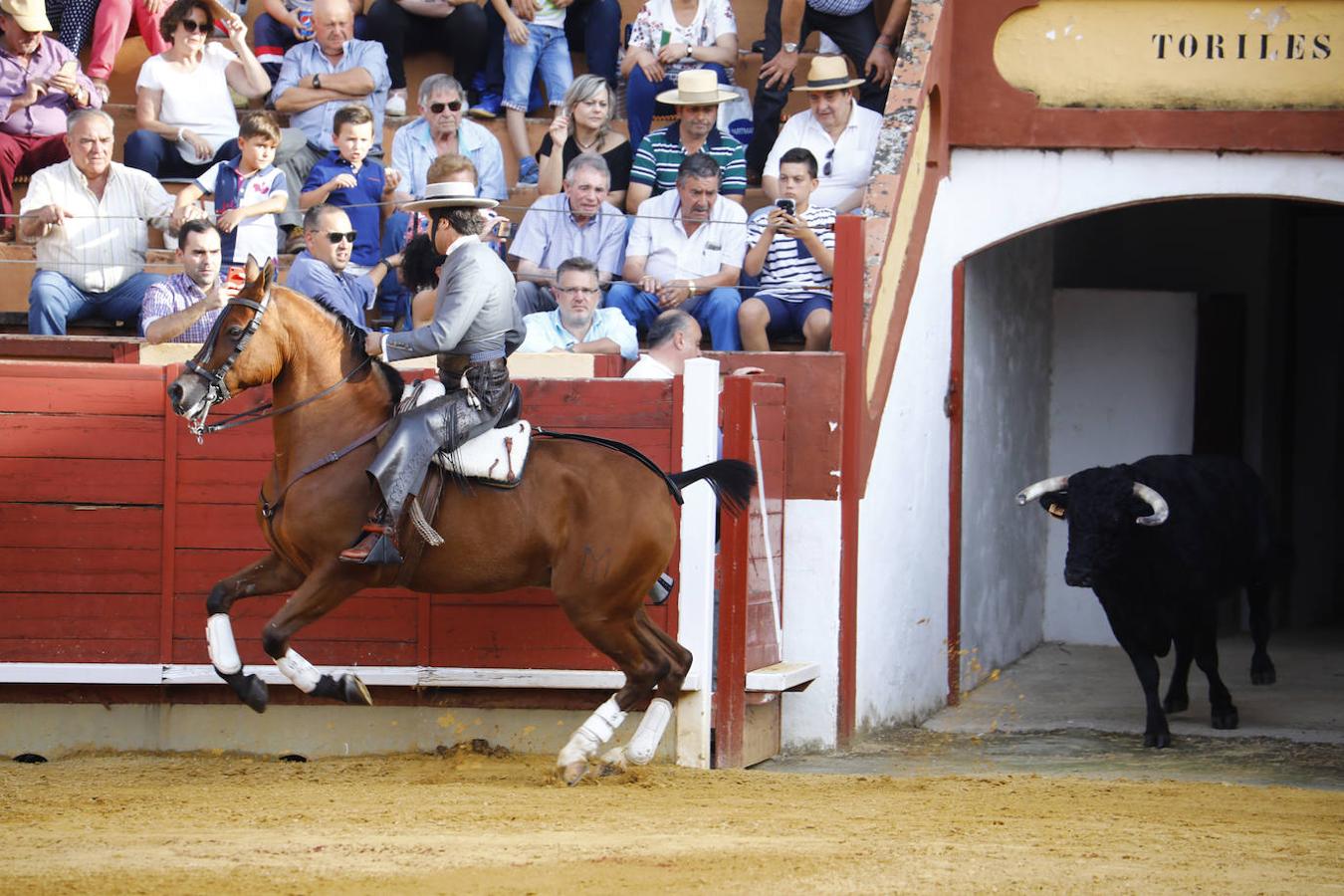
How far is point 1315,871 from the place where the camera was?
6008mm

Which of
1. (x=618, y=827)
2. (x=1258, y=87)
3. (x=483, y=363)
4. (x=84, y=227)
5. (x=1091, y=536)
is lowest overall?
(x=618, y=827)

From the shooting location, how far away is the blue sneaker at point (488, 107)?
1198 cm

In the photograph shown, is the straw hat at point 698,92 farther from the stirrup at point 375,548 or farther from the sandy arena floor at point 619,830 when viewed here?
the stirrup at point 375,548

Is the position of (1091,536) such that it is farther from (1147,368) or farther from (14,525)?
(14,525)

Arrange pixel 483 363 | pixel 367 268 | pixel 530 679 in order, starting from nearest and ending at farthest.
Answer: pixel 483 363, pixel 530 679, pixel 367 268

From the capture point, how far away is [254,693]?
738 centimetres

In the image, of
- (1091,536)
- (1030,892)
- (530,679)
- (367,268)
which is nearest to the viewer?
(1030,892)

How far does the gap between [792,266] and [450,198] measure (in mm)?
2837

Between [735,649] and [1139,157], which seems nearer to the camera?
[735,649]

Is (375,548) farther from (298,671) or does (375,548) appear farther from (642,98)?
(642,98)

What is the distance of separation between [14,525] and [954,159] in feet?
17.2

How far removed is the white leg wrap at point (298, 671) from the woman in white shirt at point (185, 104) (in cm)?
454

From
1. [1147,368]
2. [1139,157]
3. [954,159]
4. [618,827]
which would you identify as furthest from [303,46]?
[618,827]

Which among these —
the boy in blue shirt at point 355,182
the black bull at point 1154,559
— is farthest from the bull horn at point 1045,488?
the boy in blue shirt at point 355,182
